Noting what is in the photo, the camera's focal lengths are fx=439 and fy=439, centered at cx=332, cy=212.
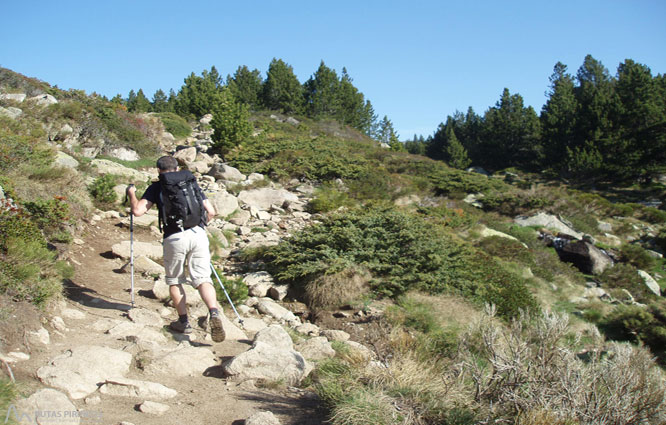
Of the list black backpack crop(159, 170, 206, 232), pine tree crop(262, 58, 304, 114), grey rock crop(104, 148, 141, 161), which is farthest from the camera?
pine tree crop(262, 58, 304, 114)

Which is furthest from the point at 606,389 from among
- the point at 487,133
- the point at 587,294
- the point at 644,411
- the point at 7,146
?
the point at 487,133

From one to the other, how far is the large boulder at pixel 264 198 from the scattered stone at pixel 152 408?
910cm

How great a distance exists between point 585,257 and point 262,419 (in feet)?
44.9

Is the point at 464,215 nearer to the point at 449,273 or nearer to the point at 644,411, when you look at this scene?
the point at 449,273

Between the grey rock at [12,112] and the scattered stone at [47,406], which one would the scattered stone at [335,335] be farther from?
the grey rock at [12,112]

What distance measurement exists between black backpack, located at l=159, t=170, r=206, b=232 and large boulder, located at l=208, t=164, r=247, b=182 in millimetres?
10378

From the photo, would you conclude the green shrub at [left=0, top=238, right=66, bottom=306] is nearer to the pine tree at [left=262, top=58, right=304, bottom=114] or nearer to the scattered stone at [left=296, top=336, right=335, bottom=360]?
the scattered stone at [left=296, top=336, right=335, bottom=360]

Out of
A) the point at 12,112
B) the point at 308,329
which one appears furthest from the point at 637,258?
the point at 12,112

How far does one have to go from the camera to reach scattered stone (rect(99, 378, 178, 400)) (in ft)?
10.6

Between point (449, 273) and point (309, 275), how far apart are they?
109 inches

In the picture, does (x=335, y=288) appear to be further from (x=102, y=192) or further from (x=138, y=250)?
(x=102, y=192)

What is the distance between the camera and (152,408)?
3059 millimetres

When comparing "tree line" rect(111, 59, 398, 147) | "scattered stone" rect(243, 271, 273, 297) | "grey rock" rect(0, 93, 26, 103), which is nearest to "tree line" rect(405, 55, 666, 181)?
"tree line" rect(111, 59, 398, 147)

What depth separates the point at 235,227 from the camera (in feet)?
33.8
